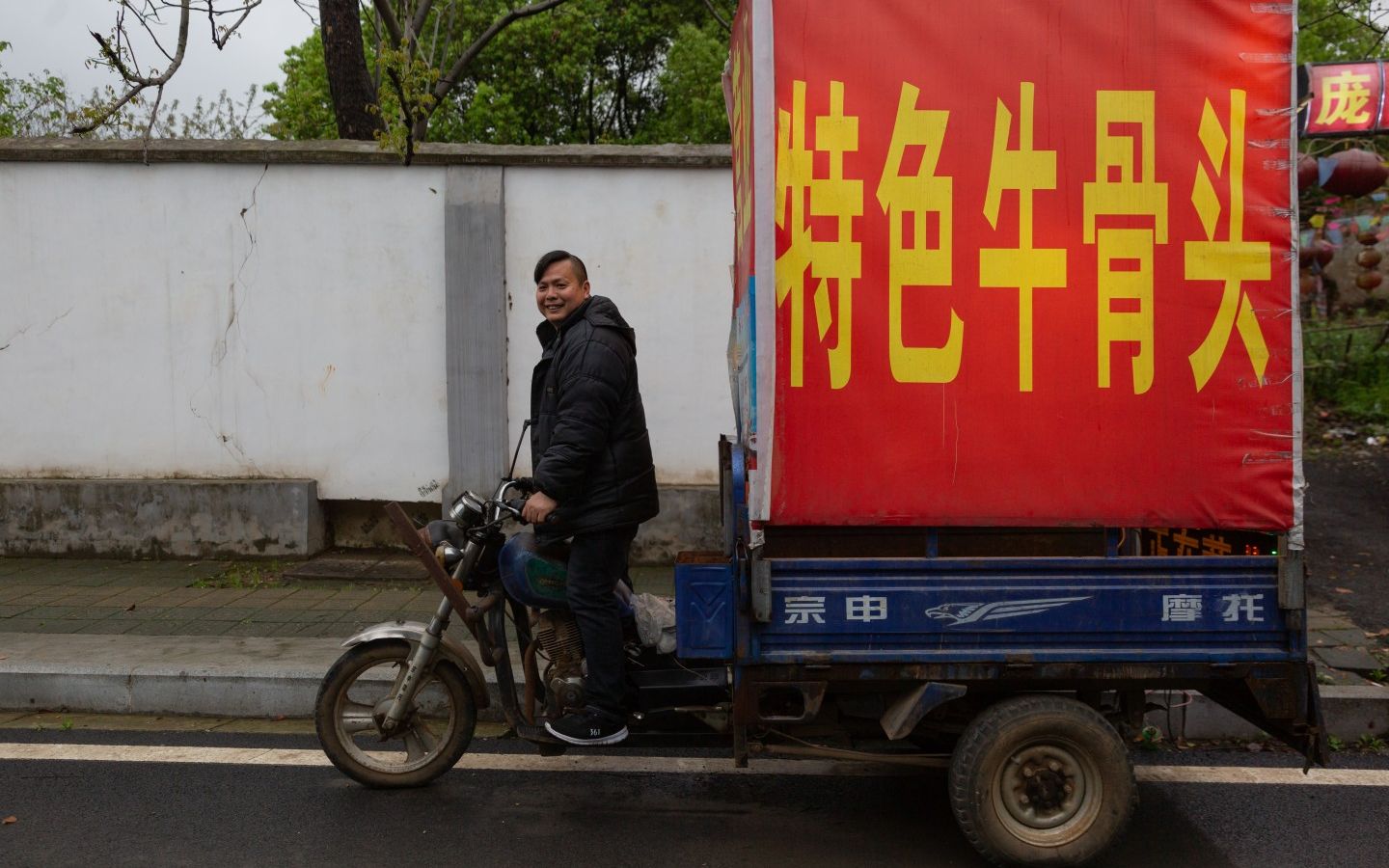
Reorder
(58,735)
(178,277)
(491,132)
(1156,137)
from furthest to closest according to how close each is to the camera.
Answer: (491,132), (178,277), (58,735), (1156,137)

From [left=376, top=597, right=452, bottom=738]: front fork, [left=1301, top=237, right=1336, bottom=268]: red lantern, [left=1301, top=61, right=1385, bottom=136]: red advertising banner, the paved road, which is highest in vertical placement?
[left=1301, top=61, right=1385, bottom=136]: red advertising banner

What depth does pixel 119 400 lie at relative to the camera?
24.6ft

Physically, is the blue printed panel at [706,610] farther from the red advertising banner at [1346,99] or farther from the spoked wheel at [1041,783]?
the red advertising banner at [1346,99]

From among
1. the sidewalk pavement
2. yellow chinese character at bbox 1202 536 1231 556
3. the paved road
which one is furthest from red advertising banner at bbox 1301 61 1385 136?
yellow chinese character at bbox 1202 536 1231 556

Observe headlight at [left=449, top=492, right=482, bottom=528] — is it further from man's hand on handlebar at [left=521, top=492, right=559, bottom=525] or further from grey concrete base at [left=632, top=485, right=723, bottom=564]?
grey concrete base at [left=632, top=485, right=723, bottom=564]

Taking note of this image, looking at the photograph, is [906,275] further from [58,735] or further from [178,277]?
[178,277]

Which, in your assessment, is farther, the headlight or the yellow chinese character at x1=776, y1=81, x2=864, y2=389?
the headlight

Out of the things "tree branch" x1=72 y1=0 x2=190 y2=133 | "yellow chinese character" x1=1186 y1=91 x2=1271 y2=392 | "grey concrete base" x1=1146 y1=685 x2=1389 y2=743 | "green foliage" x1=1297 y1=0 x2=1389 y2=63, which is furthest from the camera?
"green foliage" x1=1297 y1=0 x2=1389 y2=63

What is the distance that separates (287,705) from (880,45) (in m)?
3.75

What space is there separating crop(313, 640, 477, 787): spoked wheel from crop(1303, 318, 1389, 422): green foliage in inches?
413

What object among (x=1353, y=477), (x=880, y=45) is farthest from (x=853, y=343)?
(x=1353, y=477)

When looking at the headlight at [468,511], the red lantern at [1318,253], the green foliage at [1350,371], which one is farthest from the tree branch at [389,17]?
the red lantern at [1318,253]

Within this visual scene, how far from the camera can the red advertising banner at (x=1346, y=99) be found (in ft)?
29.9

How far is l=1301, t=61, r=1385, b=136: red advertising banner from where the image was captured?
9.10 m
